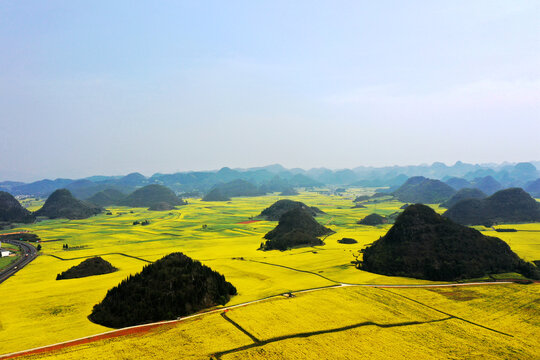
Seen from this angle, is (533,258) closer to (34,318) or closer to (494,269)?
(494,269)

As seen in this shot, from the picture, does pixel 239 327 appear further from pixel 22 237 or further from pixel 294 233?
pixel 22 237

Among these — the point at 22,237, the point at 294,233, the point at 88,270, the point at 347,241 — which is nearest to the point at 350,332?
the point at 88,270

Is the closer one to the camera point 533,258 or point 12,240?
point 533,258

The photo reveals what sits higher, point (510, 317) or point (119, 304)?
point (119, 304)

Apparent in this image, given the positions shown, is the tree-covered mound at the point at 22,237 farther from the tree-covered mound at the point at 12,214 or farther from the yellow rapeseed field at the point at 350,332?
the yellow rapeseed field at the point at 350,332

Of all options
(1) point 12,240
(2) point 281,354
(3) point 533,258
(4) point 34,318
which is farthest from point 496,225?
(1) point 12,240
